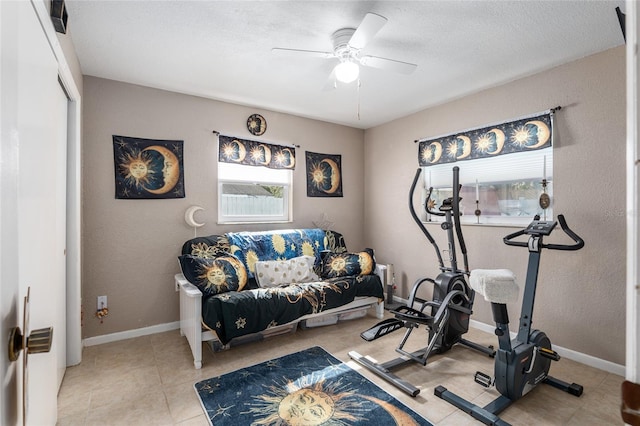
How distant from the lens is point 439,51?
2.43 meters

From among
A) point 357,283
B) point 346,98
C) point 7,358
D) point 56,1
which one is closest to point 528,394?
point 357,283

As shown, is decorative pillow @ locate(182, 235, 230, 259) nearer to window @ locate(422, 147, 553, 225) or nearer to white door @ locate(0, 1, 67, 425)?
white door @ locate(0, 1, 67, 425)

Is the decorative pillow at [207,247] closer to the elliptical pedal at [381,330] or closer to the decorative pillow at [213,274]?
the decorative pillow at [213,274]

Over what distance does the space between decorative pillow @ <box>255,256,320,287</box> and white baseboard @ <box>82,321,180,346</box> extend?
3.48 ft

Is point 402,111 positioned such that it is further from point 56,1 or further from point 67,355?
point 67,355

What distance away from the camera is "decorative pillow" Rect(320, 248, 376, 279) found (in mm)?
3449

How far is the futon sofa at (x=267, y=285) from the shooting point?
2518 millimetres

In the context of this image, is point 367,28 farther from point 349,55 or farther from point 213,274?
point 213,274

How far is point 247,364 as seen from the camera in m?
2.53

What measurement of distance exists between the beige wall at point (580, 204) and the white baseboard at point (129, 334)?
3.29 meters

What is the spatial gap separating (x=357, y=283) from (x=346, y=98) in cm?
207

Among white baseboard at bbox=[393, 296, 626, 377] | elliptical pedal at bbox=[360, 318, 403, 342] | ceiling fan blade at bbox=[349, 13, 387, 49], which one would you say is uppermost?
ceiling fan blade at bbox=[349, 13, 387, 49]

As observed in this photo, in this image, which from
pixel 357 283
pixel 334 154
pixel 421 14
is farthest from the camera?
pixel 334 154

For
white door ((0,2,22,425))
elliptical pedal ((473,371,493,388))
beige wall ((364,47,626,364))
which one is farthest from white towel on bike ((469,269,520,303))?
white door ((0,2,22,425))
